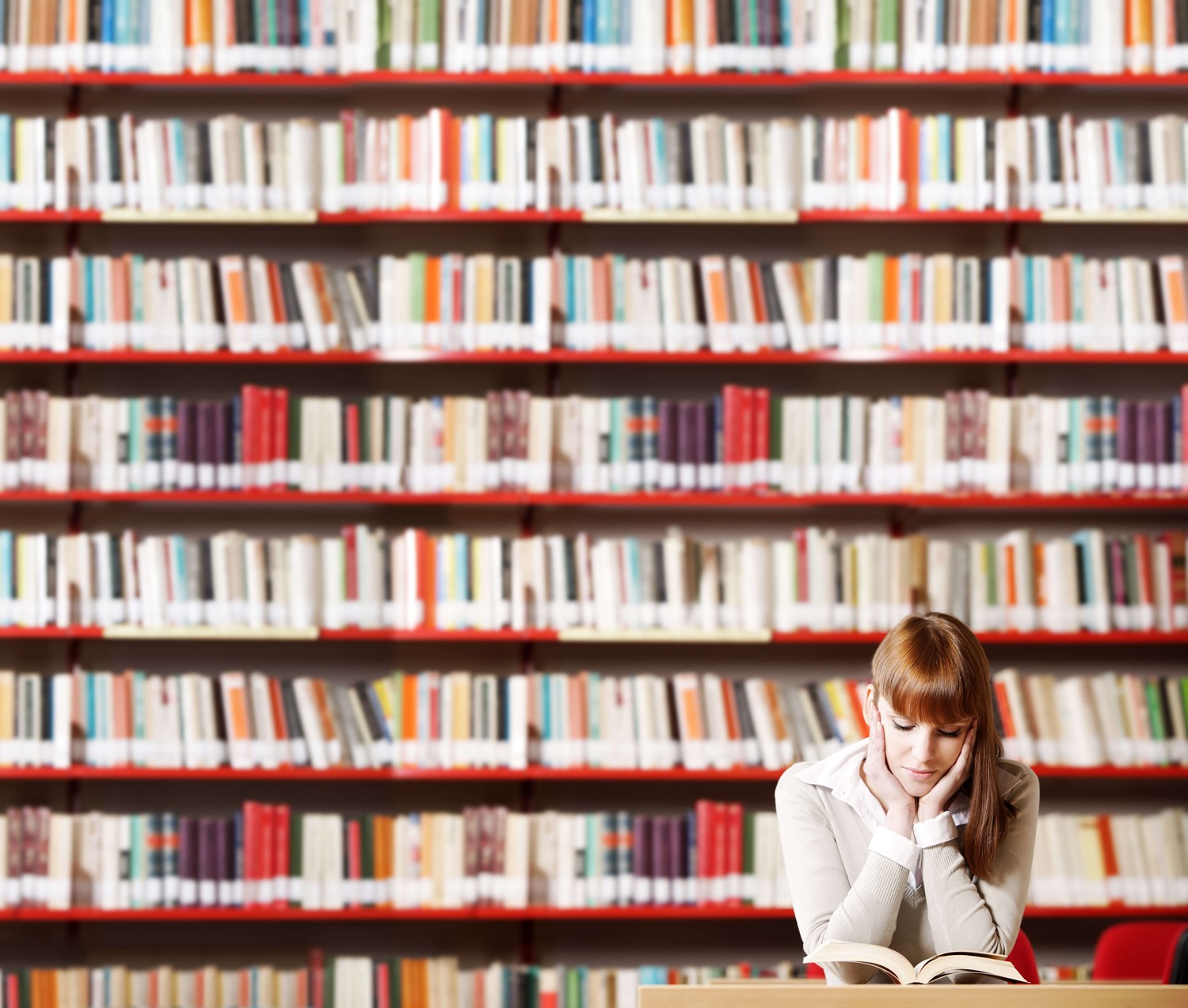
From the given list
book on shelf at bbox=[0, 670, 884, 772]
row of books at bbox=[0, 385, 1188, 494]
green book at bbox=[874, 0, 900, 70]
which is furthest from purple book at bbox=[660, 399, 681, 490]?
green book at bbox=[874, 0, 900, 70]

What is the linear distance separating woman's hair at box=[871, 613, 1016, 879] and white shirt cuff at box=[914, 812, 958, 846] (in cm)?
3

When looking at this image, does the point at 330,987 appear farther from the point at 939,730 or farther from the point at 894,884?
the point at 939,730

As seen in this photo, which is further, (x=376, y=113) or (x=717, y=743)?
(x=376, y=113)

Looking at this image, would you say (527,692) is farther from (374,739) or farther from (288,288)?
(288,288)

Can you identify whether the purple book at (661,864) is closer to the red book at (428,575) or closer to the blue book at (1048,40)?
the red book at (428,575)

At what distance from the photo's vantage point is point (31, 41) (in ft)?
11.4

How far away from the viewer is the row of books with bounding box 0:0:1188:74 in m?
3.49

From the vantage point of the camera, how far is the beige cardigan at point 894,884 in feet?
6.28

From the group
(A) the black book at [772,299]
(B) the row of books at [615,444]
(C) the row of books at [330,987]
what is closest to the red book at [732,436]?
(B) the row of books at [615,444]

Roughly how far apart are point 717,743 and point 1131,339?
151cm

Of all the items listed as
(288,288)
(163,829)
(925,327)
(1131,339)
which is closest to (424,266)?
(288,288)

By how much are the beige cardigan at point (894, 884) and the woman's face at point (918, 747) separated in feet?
0.32

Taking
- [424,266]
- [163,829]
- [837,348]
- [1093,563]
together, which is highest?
[424,266]

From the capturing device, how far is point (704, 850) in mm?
3373
